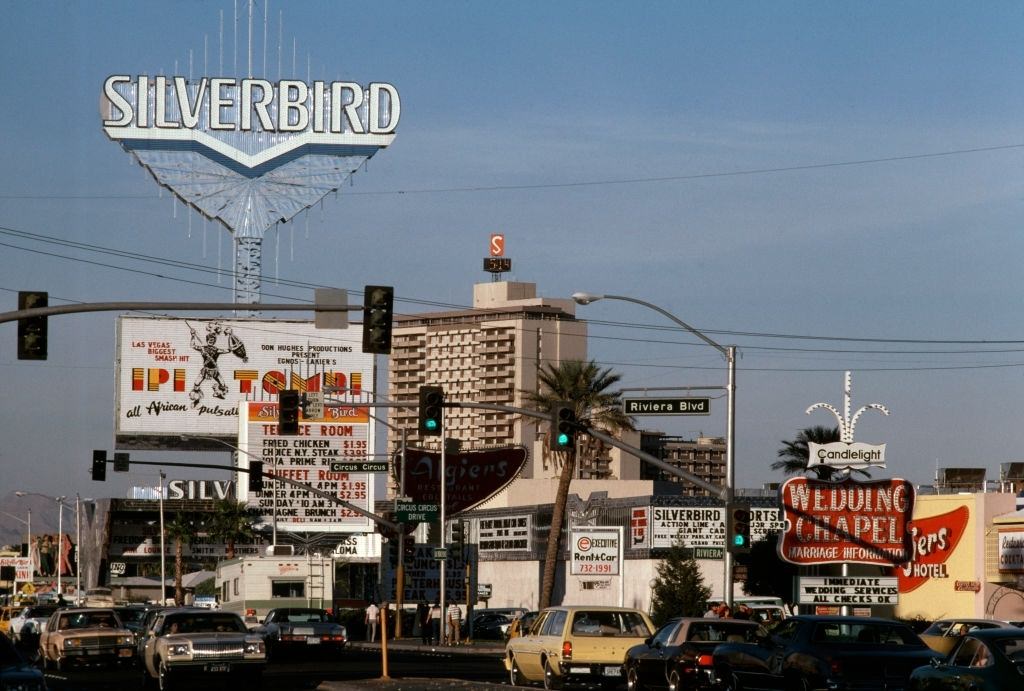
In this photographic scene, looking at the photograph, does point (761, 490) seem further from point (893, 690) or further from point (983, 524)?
point (893, 690)

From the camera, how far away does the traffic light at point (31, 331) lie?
92.0ft

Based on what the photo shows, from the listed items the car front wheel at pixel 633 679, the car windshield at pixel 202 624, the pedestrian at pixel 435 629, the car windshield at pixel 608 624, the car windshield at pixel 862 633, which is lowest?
the pedestrian at pixel 435 629

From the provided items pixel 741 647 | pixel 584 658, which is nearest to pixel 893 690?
pixel 741 647

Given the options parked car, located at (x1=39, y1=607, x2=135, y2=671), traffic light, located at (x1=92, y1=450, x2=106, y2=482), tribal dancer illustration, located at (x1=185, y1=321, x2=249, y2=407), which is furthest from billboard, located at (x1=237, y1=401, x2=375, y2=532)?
parked car, located at (x1=39, y1=607, x2=135, y2=671)

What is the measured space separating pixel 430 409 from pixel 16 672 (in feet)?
62.7

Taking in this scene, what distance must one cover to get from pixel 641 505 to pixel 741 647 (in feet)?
163

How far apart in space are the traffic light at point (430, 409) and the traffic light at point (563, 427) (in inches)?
115

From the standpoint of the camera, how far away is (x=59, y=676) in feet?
125

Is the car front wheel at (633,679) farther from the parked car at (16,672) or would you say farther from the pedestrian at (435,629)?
the pedestrian at (435,629)

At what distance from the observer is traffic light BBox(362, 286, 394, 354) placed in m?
29.6

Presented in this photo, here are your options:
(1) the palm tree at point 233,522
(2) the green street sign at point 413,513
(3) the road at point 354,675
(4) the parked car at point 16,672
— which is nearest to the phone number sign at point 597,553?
(3) the road at point 354,675

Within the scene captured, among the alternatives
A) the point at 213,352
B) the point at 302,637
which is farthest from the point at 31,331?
the point at 213,352

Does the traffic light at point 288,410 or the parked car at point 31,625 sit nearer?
the traffic light at point 288,410

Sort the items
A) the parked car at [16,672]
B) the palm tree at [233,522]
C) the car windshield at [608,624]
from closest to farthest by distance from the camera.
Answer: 1. the parked car at [16,672]
2. the car windshield at [608,624]
3. the palm tree at [233,522]
